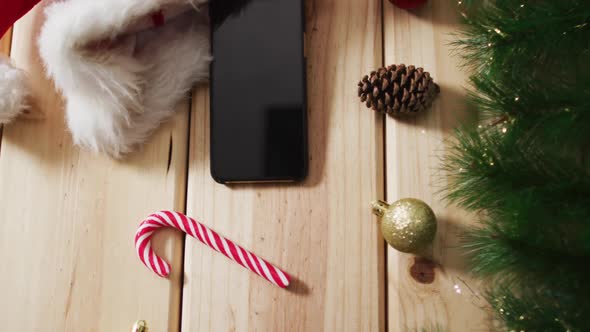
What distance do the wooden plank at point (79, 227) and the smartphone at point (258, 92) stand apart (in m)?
0.06

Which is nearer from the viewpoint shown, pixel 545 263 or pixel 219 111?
pixel 545 263

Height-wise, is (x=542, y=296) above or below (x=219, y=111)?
below

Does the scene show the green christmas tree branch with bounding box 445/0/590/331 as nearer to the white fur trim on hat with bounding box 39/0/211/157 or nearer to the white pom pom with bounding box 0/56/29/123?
the white fur trim on hat with bounding box 39/0/211/157

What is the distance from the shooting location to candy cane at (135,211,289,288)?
1.60ft

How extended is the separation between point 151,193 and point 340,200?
24cm

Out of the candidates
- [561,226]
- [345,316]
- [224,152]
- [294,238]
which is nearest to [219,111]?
[224,152]

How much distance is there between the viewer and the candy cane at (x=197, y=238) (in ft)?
1.60

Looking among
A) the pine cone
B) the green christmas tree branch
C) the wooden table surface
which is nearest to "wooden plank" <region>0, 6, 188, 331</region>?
the wooden table surface

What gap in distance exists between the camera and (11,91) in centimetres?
54

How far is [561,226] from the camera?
1.28ft

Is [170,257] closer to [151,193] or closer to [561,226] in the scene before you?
[151,193]

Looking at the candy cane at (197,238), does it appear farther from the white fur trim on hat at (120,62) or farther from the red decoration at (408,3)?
the red decoration at (408,3)

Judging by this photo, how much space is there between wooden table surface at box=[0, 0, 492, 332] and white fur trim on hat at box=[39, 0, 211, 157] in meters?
0.03

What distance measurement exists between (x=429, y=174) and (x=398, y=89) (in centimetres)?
11
